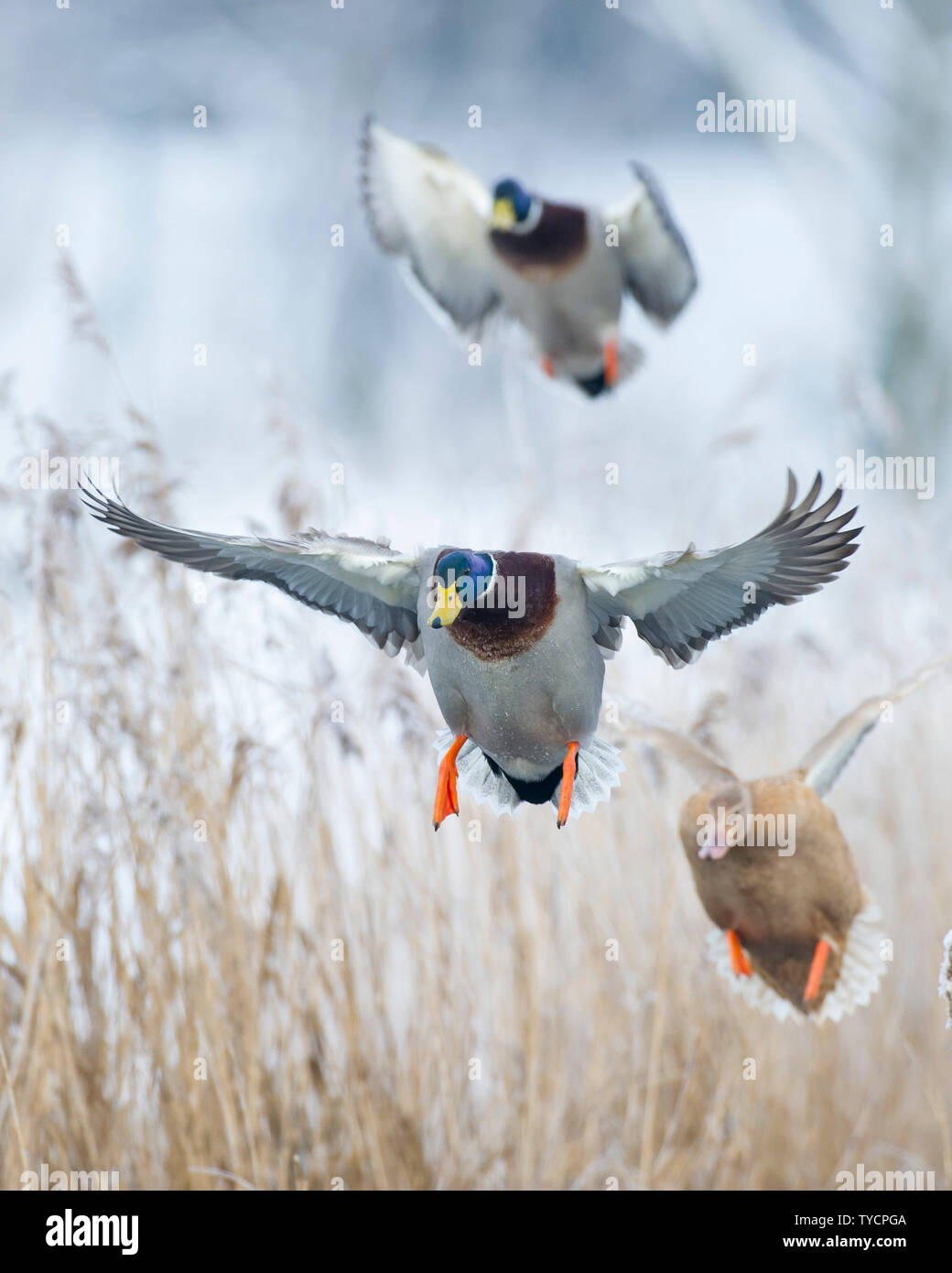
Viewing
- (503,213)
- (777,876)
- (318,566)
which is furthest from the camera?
(503,213)

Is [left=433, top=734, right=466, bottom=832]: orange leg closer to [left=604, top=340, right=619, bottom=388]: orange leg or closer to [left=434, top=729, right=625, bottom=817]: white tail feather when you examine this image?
[left=434, top=729, right=625, bottom=817]: white tail feather

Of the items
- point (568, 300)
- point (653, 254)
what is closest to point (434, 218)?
point (568, 300)

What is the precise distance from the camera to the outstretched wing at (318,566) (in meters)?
1.24

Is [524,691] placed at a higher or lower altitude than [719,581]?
lower

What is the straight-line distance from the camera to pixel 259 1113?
2.18 metres

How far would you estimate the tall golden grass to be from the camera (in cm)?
206

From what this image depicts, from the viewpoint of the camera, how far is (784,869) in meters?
1.48

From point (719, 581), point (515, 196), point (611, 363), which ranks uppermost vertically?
point (515, 196)

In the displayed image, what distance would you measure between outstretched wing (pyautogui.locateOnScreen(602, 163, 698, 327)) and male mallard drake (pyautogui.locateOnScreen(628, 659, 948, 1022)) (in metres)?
1.74

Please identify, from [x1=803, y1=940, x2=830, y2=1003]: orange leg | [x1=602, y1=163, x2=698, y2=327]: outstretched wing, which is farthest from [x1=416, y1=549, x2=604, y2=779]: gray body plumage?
[x1=602, y1=163, x2=698, y2=327]: outstretched wing

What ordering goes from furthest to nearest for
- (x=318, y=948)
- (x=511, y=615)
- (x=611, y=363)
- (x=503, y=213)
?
1. (x=611, y=363)
2. (x=503, y=213)
3. (x=318, y=948)
4. (x=511, y=615)

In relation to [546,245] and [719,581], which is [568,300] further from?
[719,581]

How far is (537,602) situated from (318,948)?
1179mm
